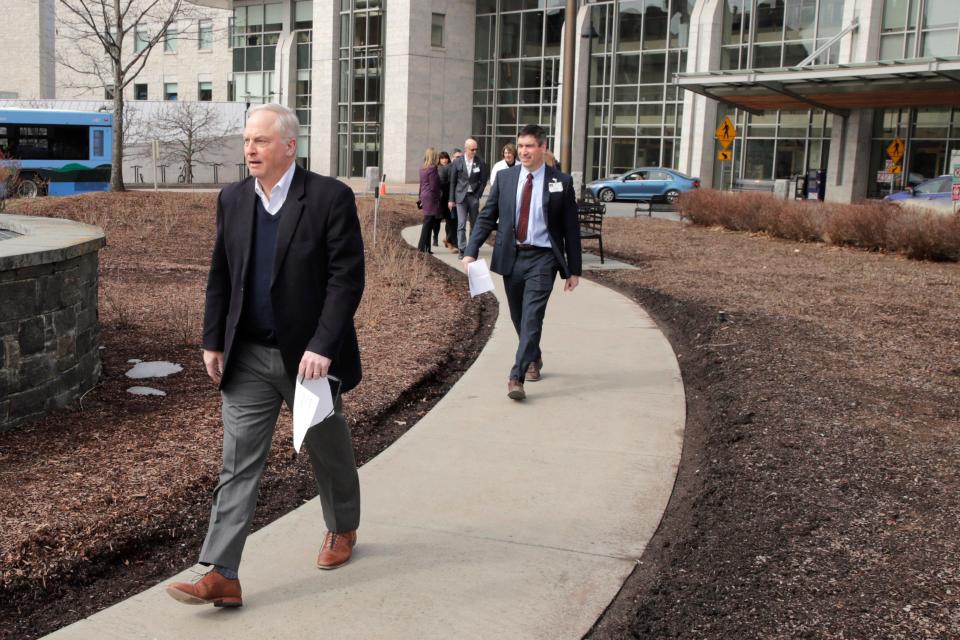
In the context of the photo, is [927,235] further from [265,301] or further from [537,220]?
[265,301]

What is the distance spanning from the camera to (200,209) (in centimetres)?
2364

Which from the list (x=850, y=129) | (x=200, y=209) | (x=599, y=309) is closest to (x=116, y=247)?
(x=200, y=209)

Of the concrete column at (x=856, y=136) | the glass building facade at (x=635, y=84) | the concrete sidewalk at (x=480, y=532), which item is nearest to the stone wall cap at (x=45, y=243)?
the concrete sidewalk at (x=480, y=532)

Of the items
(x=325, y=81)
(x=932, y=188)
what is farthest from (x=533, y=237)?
(x=325, y=81)

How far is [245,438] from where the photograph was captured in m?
3.82

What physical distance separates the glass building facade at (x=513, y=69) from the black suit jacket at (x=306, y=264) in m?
46.0

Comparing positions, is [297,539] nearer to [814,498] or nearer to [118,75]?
[814,498]

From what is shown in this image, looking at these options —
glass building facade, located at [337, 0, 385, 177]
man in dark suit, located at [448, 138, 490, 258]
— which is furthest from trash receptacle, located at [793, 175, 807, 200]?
glass building facade, located at [337, 0, 385, 177]

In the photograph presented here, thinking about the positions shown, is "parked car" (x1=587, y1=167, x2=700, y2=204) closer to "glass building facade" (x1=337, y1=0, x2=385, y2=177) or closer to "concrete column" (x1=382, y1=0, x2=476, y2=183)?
"concrete column" (x1=382, y1=0, x2=476, y2=183)

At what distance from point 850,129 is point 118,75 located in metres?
23.9

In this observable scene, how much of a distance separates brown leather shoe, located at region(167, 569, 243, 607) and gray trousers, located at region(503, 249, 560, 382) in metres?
3.67

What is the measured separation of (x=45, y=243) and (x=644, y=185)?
32.7 meters

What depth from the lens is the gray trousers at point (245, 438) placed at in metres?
3.76

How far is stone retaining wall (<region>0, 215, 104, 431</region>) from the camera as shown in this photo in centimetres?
574
